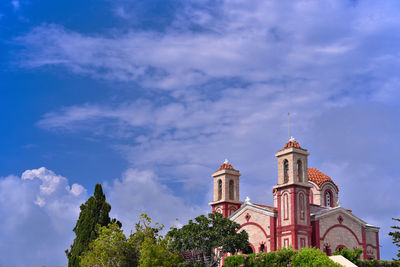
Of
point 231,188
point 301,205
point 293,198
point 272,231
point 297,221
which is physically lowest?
point 272,231

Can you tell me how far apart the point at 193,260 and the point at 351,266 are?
1223cm

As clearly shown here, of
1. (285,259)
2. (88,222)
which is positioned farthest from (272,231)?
(88,222)

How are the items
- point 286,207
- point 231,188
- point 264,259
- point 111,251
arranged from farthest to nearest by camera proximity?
point 231,188
point 286,207
point 111,251
point 264,259

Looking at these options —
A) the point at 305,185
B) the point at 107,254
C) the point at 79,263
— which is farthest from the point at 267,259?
the point at 79,263

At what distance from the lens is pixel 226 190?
169 ft

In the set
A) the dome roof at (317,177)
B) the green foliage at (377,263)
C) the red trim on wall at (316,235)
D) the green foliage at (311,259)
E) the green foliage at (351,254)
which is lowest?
the green foliage at (311,259)

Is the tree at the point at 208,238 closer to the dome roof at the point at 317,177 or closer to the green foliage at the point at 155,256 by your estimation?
the green foliage at the point at 155,256

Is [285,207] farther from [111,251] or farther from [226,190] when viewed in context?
[111,251]

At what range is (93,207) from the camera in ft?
160

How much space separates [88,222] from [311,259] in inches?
849

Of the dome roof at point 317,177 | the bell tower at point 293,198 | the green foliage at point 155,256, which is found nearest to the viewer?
the green foliage at point 155,256

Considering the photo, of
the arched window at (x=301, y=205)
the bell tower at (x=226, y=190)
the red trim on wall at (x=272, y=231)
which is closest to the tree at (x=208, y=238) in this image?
the red trim on wall at (x=272, y=231)

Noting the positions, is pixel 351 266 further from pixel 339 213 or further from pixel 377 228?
pixel 377 228

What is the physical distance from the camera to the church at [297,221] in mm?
43188
